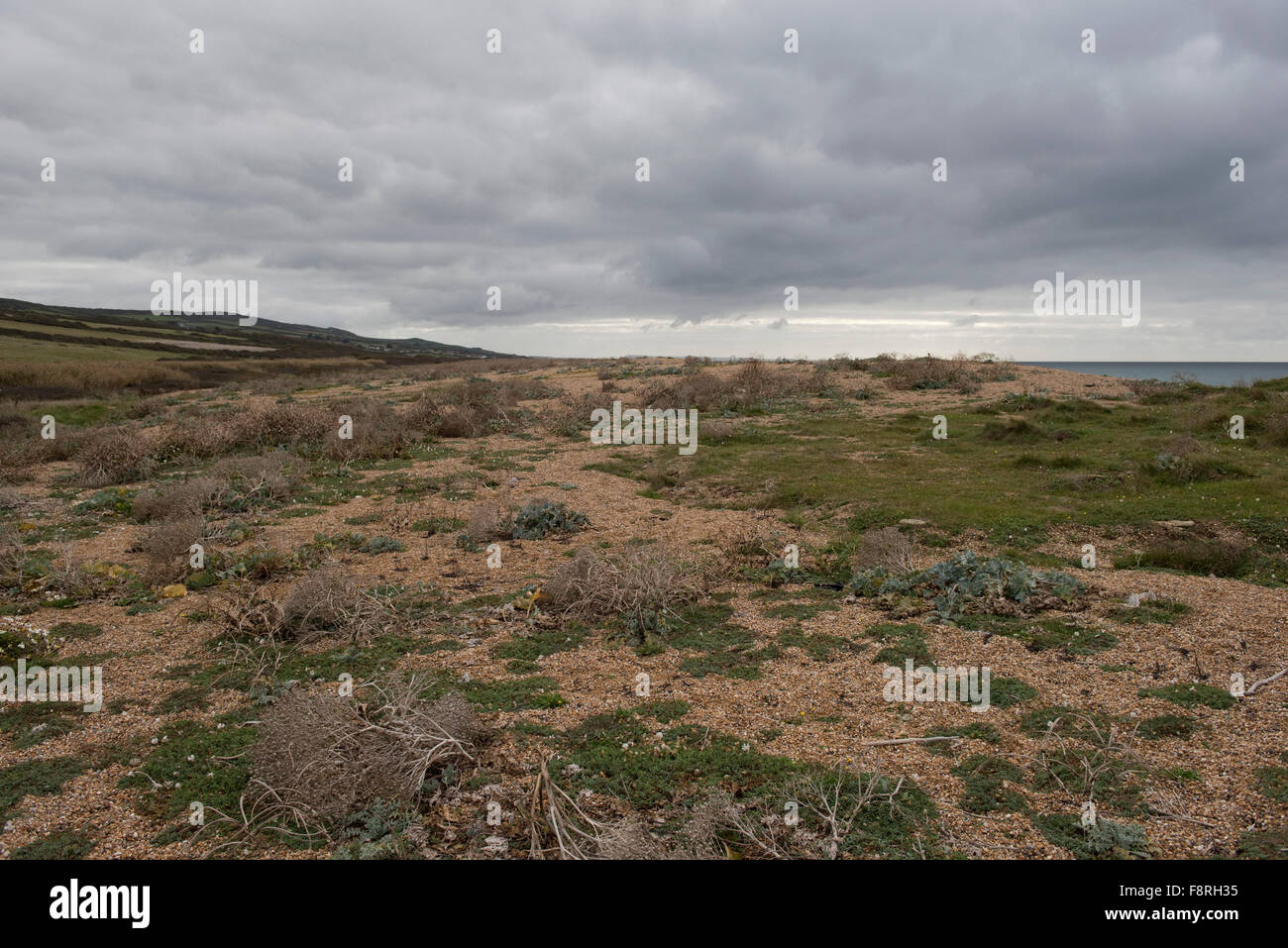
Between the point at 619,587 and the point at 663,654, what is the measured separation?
3.11ft

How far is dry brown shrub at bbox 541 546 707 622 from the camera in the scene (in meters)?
6.40

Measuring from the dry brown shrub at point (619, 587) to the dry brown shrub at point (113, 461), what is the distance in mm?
10398

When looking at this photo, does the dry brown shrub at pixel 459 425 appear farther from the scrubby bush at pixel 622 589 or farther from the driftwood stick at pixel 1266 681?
the driftwood stick at pixel 1266 681

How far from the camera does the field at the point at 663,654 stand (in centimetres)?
358

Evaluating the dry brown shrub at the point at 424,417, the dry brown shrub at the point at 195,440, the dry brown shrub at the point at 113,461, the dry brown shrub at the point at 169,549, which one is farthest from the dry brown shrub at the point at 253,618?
the dry brown shrub at the point at 424,417

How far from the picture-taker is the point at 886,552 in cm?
741

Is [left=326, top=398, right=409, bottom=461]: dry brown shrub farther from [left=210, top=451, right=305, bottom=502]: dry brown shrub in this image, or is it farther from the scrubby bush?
the scrubby bush

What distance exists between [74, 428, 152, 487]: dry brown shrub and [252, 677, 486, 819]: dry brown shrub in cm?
1102

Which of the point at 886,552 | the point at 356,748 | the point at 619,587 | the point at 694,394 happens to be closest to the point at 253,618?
the point at 356,748

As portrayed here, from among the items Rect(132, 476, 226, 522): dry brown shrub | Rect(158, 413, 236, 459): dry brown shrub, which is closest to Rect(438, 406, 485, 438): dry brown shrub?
Rect(158, 413, 236, 459): dry brown shrub

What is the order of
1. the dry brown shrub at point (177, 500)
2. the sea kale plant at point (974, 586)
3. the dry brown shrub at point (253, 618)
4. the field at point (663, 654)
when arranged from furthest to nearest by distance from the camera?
the dry brown shrub at point (177, 500), the sea kale plant at point (974, 586), the dry brown shrub at point (253, 618), the field at point (663, 654)

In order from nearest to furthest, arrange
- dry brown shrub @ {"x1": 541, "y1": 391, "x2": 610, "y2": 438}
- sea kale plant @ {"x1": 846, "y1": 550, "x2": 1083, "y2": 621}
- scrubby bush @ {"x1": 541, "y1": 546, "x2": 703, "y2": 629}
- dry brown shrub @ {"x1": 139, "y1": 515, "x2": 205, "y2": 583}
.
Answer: sea kale plant @ {"x1": 846, "y1": 550, "x2": 1083, "y2": 621} < scrubby bush @ {"x1": 541, "y1": 546, "x2": 703, "y2": 629} < dry brown shrub @ {"x1": 139, "y1": 515, "x2": 205, "y2": 583} < dry brown shrub @ {"x1": 541, "y1": 391, "x2": 610, "y2": 438}

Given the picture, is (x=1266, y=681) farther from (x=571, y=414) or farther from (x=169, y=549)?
(x=571, y=414)
